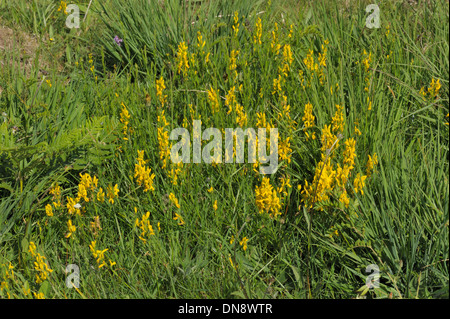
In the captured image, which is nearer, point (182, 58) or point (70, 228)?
point (70, 228)

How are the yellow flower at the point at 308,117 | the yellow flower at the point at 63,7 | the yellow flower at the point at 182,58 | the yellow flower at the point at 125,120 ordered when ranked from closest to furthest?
the yellow flower at the point at 308,117 → the yellow flower at the point at 125,120 → the yellow flower at the point at 182,58 → the yellow flower at the point at 63,7

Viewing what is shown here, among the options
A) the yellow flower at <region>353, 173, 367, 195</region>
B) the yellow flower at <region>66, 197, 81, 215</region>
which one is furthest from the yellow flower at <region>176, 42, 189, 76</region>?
the yellow flower at <region>353, 173, 367, 195</region>

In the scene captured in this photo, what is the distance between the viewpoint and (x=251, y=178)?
2.52 metres

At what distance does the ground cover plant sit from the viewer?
2.14m

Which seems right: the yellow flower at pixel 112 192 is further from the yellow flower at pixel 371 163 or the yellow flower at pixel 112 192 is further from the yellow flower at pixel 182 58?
the yellow flower at pixel 371 163

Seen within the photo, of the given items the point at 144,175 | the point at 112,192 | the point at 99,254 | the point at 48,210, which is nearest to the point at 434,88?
the point at 144,175

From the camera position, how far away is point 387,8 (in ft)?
11.7

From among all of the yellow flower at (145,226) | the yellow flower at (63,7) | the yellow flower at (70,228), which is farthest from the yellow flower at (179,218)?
the yellow flower at (63,7)

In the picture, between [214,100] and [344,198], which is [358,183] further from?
[214,100]

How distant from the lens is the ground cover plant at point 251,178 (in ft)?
7.03

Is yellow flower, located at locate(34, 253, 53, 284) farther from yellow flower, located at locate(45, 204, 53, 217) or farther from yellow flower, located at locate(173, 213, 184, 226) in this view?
yellow flower, located at locate(173, 213, 184, 226)
